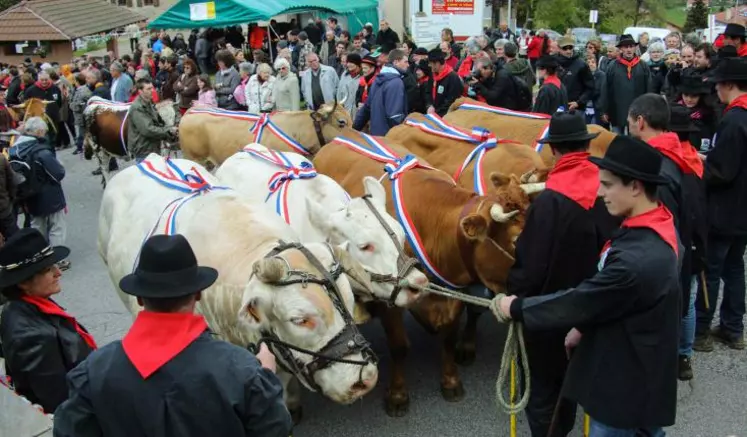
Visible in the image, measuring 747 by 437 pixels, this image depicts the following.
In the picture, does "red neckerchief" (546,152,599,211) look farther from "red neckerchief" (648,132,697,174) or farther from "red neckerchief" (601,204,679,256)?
"red neckerchief" (648,132,697,174)

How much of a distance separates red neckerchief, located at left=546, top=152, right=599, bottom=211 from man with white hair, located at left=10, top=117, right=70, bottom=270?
676cm

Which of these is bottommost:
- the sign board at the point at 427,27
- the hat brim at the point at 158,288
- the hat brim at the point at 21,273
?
the hat brim at the point at 21,273

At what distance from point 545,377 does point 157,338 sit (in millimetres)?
2558

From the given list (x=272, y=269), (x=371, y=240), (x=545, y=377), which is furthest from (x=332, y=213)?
(x=545, y=377)

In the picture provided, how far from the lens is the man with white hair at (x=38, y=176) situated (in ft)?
27.4

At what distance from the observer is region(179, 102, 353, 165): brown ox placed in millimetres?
8805

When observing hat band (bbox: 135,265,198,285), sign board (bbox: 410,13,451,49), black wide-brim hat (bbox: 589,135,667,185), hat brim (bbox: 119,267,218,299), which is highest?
sign board (bbox: 410,13,451,49)

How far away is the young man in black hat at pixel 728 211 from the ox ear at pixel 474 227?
2372 millimetres

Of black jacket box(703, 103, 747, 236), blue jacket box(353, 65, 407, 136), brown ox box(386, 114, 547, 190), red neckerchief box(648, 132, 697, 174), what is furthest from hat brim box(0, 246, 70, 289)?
blue jacket box(353, 65, 407, 136)

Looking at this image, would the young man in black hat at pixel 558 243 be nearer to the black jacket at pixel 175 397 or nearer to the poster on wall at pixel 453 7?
the black jacket at pixel 175 397

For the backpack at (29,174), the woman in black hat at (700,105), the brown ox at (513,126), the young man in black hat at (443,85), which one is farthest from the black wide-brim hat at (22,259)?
the young man in black hat at (443,85)

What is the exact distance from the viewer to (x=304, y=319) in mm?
3271

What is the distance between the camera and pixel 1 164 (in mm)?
7613

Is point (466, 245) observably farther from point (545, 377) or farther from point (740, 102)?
point (740, 102)
